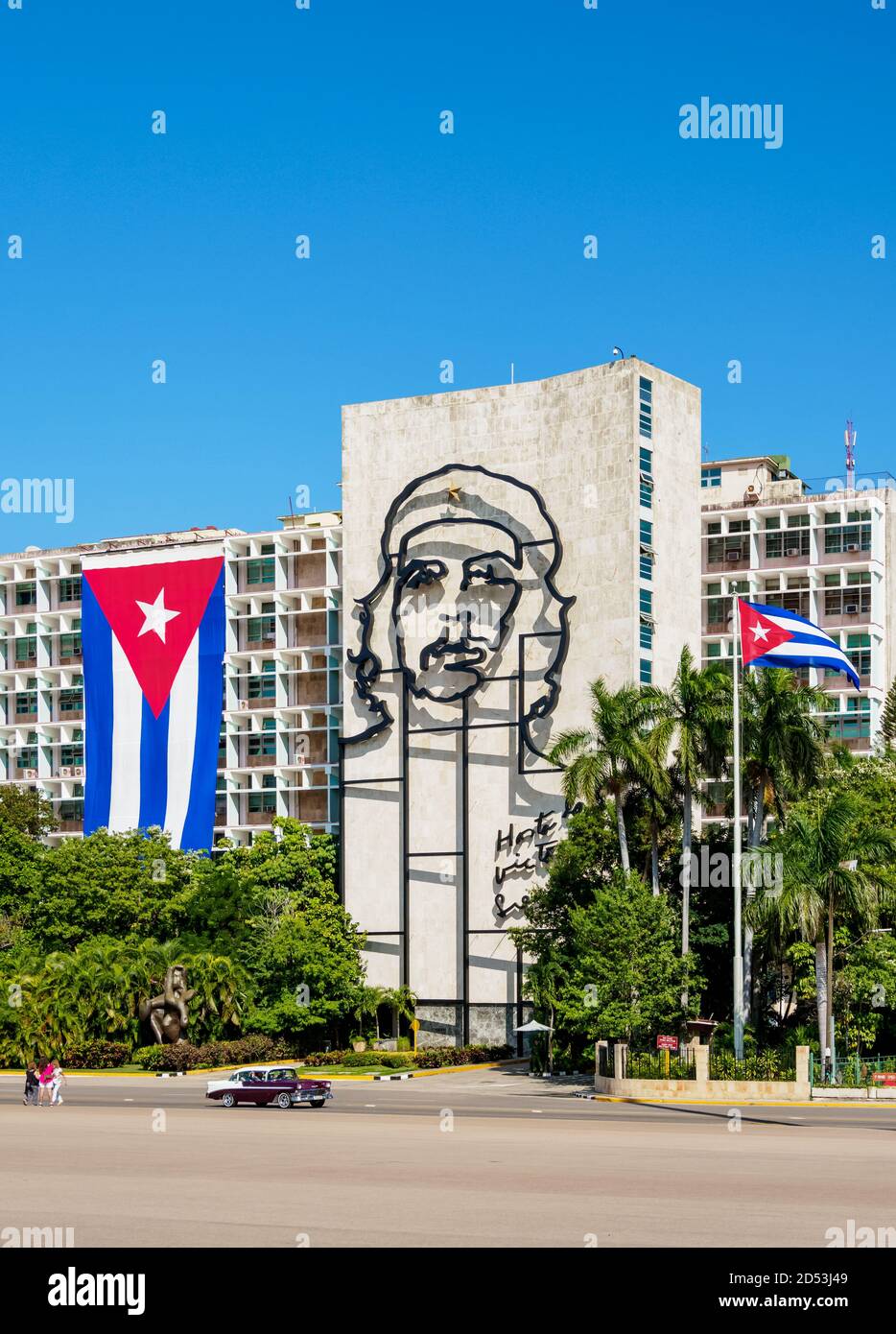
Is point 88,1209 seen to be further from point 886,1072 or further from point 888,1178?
point 886,1072

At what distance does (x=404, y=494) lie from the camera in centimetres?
9544

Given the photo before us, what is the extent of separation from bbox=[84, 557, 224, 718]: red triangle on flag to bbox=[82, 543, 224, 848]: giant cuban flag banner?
0.21 ft

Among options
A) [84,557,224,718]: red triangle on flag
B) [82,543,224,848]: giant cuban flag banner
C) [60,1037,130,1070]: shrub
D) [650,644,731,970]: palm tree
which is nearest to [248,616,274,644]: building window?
[82,543,224,848]: giant cuban flag banner

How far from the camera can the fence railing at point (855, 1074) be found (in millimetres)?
56594

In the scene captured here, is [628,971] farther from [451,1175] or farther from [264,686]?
[264,686]

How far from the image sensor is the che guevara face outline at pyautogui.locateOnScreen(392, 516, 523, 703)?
91688 millimetres

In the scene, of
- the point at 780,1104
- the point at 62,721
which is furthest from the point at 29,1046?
the point at 62,721

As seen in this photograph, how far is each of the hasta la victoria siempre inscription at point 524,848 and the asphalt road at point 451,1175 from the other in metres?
32.5

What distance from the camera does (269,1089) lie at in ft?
180

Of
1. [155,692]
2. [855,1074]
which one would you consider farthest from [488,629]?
[855,1074]

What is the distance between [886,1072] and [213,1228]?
39128 mm

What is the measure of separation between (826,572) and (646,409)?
27777mm

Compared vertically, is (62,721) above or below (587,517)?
below

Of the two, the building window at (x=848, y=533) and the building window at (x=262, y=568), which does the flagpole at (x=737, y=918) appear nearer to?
the building window at (x=848, y=533)
